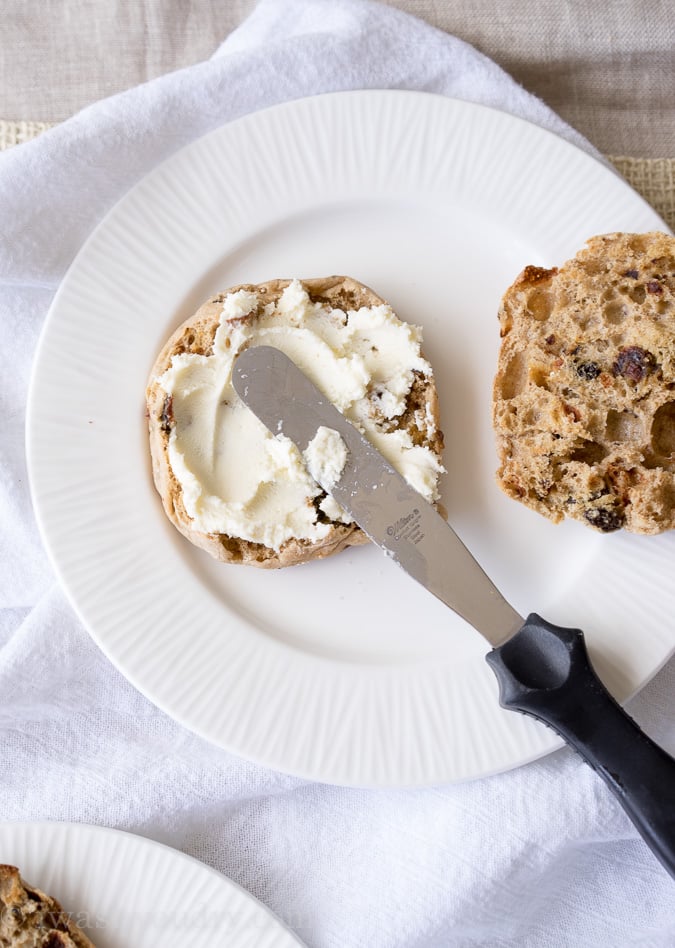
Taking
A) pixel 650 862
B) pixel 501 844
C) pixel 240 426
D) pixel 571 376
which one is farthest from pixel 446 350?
pixel 650 862

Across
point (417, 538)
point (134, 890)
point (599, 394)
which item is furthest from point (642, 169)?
point (134, 890)

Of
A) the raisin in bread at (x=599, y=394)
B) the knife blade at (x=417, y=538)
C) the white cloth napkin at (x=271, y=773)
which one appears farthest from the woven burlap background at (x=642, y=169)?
the knife blade at (x=417, y=538)

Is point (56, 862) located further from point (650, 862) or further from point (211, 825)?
point (650, 862)

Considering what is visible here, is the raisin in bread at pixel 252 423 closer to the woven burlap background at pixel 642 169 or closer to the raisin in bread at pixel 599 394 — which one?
the raisin in bread at pixel 599 394

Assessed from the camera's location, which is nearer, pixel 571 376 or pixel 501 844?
pixel 571 376

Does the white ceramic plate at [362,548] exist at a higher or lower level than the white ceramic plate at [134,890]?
higher

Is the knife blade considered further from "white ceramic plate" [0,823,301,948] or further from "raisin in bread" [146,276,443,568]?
"white ceramic plate" [0,823,301,948]
